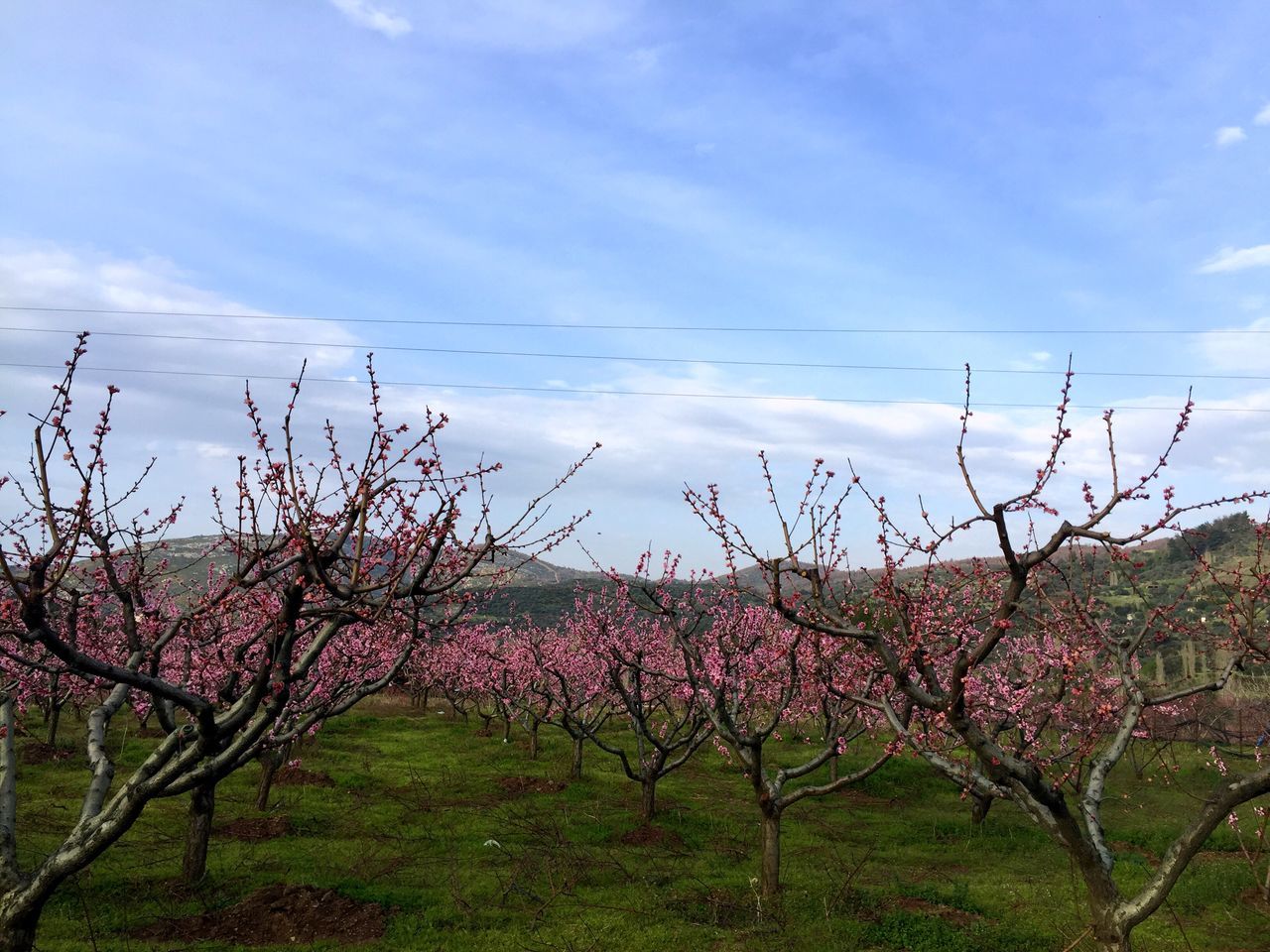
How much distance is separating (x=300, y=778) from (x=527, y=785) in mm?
6554

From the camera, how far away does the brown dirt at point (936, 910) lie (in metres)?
13.5

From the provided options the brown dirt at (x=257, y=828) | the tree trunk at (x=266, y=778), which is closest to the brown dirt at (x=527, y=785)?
the tree trunk at (x=266, y=778)

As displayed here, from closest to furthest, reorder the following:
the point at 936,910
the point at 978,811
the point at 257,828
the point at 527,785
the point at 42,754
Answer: the point at 936,910, the point at 257,828, the point at 978,811, the point at 527,785, the point at 42,754

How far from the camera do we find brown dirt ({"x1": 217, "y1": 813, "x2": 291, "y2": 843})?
1739cm

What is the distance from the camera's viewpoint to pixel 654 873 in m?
15.5

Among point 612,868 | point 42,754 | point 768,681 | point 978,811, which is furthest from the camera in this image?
point 42,754

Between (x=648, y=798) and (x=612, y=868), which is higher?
(x=648, y=798)

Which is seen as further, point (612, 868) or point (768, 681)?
point (768, 681)

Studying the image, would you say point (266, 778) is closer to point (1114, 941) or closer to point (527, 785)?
point (527, 785)

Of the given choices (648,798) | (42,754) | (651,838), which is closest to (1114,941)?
(651,838)

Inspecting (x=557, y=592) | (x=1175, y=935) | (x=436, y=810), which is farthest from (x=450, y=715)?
(x=557, y=592)

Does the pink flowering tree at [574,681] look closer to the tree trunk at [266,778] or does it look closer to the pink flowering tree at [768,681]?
the pink flowering tree at [768,681]

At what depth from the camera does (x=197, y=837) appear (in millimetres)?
13883

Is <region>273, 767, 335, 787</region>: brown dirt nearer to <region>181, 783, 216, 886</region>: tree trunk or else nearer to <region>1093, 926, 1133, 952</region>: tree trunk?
<region>181, 783, 216, 886</region>: tree trunk
